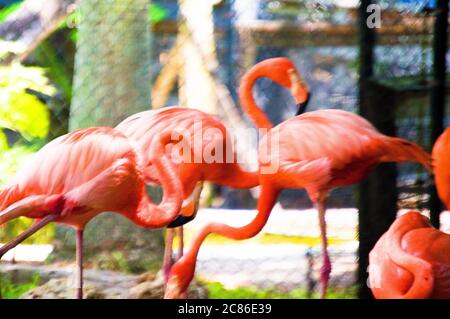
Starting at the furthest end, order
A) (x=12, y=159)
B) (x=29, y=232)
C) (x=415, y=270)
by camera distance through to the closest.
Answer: (x=12, y=159) → (x=29, y=232) → (x=415, y=270)

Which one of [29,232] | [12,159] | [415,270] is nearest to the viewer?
[415,270]

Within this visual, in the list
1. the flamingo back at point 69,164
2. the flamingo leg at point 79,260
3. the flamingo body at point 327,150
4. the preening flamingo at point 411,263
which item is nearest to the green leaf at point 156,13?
the flamingo back at point 69,164

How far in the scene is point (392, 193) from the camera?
2330mm

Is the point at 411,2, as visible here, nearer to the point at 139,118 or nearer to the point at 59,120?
the point at 139,118

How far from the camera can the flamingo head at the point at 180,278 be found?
2.22m

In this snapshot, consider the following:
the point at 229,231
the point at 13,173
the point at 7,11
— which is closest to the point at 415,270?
the point at 229,231

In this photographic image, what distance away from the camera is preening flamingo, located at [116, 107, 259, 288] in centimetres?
218

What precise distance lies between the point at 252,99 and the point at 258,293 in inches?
25.3

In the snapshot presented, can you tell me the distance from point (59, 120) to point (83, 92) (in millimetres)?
121

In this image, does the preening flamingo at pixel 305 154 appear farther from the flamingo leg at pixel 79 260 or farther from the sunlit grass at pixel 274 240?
the flamingo leg at pixel 79 260

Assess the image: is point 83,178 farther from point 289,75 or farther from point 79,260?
point 289,75

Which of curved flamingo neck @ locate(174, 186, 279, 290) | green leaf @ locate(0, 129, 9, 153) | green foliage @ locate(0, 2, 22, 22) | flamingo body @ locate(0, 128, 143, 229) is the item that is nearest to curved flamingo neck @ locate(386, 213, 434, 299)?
curved flamingo neck @ locate(174, 186, 279, 290)

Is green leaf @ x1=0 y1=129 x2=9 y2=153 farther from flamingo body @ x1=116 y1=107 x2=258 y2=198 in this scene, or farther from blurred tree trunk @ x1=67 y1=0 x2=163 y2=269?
flamingo body @ x1=116 y1=107 x2=258 y2=198

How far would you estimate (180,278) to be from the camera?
2.22 m
